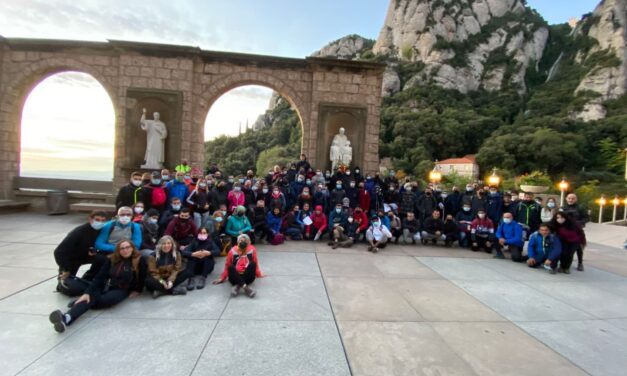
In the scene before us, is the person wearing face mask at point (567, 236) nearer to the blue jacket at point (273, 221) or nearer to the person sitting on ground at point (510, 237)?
the person sitting on ground at point (510, 237)

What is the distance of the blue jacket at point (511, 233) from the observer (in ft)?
22.9

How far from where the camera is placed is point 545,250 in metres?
6.46

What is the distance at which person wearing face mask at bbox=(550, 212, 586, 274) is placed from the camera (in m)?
6.35

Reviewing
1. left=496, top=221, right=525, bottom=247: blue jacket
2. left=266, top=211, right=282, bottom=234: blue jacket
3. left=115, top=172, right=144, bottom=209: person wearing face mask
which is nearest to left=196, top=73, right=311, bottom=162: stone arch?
left=266, top=211, right=282, bottom=234: blue jacket

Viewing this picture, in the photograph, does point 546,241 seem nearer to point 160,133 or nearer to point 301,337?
point 301,337

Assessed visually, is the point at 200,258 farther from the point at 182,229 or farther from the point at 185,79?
the point at 185,79

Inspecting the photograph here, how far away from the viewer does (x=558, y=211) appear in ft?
22.1

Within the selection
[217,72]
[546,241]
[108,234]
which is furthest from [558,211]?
[217,72]

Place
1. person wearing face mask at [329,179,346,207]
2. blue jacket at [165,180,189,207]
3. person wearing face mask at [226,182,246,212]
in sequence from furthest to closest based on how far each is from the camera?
person wearing face mask at [329,179,346,207]
person wearing face mask at [226,182,246,212]
blue jacket at [165,180,189,207]

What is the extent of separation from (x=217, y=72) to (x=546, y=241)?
1045cm

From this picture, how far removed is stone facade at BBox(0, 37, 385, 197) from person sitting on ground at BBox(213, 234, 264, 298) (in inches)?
266

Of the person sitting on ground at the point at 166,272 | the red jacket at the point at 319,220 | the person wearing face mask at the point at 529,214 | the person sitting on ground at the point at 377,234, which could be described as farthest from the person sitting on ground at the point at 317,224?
the person wearing face mask at the point at 529,214

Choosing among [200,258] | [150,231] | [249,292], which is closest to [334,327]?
[249,292]

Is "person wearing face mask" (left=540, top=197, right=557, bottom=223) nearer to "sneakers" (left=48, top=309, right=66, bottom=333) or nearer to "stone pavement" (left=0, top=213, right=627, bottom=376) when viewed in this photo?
"stone pavement" (left=0, top=213, right=627, bottom=376)
